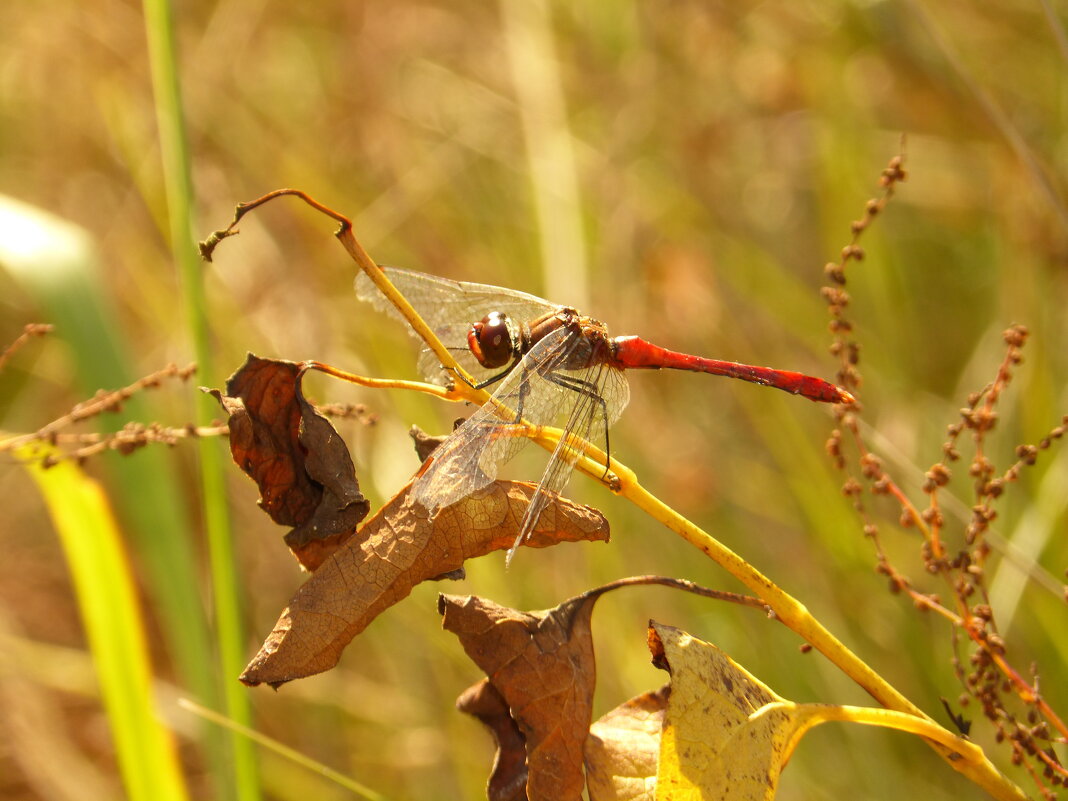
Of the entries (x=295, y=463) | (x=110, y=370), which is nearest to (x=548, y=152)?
(x=110, y=370)

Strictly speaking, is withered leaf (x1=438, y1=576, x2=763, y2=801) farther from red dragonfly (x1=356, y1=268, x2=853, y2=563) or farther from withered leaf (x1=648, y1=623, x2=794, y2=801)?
red dragonfly (x1=356, y1=268, x2=853, y2=563)

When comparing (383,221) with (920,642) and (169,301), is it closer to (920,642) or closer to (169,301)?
(169,301)

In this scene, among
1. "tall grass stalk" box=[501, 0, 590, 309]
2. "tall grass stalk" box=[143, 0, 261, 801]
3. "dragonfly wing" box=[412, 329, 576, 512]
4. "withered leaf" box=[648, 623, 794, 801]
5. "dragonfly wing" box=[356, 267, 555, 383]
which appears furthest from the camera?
"tall grass stalk" box=[501, 0, 590, 309]

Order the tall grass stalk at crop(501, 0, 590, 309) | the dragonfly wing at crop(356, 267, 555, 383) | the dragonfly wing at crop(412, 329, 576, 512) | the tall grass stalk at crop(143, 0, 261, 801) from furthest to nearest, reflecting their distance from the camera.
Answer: the tall grass stalk at crop(501, 0, 590, 309), the dragonfly wing at crop(356, 267, 555, 383), the tall grass stalk at crop(143, 0, 261, 801), the dragonfly wing at crop(412, 329, 576, 512)

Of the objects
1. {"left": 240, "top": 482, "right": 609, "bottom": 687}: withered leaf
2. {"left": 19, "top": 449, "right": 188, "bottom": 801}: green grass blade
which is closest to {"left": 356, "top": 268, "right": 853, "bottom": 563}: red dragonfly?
{"left": 240, "top": 482, "right": 609, "bottom": 687}: withered leaf

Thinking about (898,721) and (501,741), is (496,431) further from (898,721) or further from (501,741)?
(898,721)

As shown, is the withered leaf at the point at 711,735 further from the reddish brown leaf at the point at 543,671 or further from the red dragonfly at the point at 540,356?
the red dragonfly at the point at 540,356
